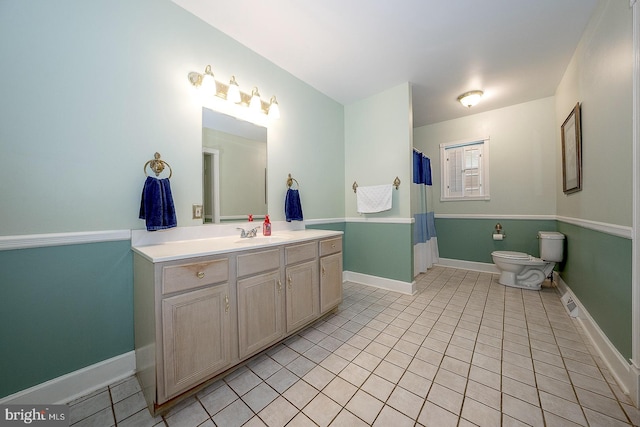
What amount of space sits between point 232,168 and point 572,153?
3.29 m

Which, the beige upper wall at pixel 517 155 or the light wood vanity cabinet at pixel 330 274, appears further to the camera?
the beige upper wall at pixel 517 155

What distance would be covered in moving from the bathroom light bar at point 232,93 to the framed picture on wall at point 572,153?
2.78 metres

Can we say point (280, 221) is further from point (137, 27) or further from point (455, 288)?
point (455, 288)

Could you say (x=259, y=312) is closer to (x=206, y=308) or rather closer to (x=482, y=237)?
(x=206, y=308)

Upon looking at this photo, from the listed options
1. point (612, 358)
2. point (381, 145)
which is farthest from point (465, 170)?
point (612, 358)

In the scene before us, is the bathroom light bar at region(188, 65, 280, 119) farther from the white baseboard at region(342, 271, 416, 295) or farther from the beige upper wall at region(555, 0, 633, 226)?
the beige upper wall at region(555, 0, 633, 226)

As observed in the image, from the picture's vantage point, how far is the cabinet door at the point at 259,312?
54.2 inches

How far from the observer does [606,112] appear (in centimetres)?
152

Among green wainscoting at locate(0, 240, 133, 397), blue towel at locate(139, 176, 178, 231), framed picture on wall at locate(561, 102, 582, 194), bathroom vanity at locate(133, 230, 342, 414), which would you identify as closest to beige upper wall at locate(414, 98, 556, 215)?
framed picture on wall at locate(561, 102, 582, 194)

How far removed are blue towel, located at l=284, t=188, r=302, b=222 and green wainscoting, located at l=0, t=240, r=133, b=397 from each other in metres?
1.31

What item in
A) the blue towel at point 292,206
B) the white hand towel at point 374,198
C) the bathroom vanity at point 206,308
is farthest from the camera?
the white hand towel at point 374,198

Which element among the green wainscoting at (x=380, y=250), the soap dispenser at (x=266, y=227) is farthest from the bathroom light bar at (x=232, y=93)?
the green wainscoting at (x=380, y=250)

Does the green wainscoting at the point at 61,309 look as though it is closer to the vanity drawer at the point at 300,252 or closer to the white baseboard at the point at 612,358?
the vanity drawer at the point at 300,252

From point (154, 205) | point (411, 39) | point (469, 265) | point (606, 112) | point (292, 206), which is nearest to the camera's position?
point (154, 205)
